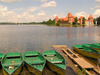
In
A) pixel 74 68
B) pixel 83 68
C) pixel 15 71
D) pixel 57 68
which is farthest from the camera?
pixel 74 68

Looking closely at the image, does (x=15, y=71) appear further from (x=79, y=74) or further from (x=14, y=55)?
(x=79, y=74)

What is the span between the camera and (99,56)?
2025cm

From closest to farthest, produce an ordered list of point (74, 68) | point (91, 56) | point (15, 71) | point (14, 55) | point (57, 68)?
point (15, 71)
point (57, 68)
point (74, 68)
point (14, 55)
point (91, 56)

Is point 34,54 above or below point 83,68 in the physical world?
above

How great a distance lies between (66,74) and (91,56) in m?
8.35

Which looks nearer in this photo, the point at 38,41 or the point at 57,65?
the point at 57,65

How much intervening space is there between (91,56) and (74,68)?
633 centimetres

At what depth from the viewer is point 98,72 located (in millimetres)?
15148

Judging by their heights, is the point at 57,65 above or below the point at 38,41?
above

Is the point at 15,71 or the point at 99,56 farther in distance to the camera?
the point at 99,56

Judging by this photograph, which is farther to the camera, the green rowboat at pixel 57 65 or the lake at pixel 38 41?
the lake at pixel 38 41

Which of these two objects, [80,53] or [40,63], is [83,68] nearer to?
[40,63]

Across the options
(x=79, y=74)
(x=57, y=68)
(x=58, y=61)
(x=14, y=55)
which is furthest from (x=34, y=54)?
(x=79, y=74)

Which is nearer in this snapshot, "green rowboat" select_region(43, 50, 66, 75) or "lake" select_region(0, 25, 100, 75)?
"green rowboat" select_region(43, 50, 66, 75)
